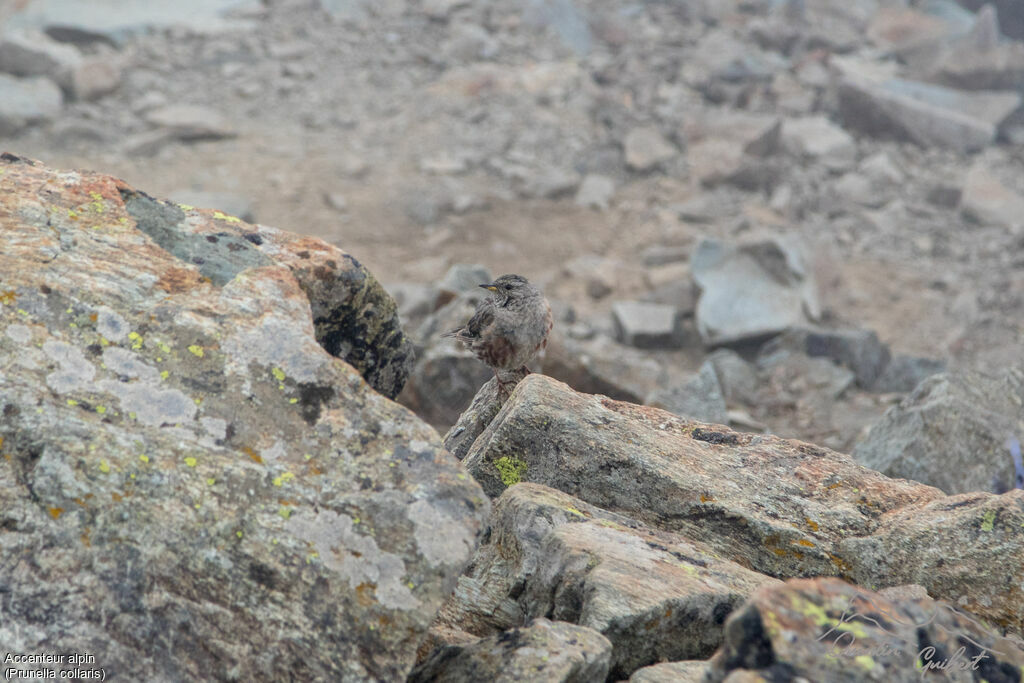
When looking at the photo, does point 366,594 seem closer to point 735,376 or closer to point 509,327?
point 509,327

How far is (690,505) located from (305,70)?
21490 mm

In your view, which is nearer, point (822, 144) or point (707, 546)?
point (707, 546)

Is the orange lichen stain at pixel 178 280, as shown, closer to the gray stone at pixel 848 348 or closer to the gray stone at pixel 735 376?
A: the gray stone at pixel 735 376

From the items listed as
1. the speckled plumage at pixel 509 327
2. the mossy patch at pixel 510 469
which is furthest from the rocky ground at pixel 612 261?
the speckled plumage at pixel 509 327

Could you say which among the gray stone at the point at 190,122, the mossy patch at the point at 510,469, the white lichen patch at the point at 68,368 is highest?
the white lichen patch at the point at 68,368

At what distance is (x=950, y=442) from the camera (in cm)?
793

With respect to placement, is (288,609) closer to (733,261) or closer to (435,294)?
(435,294)

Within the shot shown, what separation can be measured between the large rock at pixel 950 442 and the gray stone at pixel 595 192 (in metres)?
11.9

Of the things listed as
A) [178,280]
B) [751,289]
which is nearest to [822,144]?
[751,289]

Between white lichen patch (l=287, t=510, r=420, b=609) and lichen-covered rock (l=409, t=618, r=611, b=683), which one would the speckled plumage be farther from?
white lichen patch (l=287, t=510, r=420, b=609)

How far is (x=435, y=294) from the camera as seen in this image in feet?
45.8

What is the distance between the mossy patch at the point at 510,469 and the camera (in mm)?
5176

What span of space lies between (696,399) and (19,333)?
9169 mm

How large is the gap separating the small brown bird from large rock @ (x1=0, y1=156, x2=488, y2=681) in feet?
10.2
